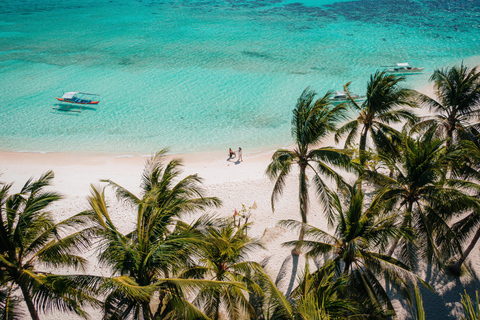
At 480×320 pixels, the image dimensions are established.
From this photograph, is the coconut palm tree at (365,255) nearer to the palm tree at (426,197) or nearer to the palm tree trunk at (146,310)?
the palm tree at (426,197)

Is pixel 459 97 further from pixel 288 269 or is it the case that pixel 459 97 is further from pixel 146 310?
pixel 146 310

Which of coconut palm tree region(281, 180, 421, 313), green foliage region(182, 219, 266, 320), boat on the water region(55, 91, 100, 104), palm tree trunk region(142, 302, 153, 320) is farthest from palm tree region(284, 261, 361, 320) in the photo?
boat on the water region(55, 91, 100, 104)

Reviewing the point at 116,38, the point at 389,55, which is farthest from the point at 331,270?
the point at 116,38

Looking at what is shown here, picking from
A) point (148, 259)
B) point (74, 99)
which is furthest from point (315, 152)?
point (74, 99)

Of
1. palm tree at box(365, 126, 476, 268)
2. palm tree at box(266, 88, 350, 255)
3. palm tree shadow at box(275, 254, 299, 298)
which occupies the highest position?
palm tree at box(266, 88, 350, 255)

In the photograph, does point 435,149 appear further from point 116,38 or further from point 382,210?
point 116,38

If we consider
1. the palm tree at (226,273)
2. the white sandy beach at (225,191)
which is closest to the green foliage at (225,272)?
the palm tree at (226,273)

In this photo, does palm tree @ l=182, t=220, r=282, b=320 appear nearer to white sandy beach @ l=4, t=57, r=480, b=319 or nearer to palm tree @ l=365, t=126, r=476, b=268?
white sandy beach @ l=4, t=57, r=480, b=319
